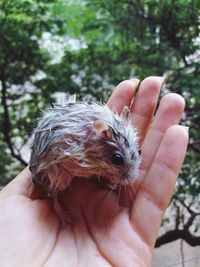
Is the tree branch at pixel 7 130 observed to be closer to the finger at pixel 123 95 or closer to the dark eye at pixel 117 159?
the finger at pixel 123 95

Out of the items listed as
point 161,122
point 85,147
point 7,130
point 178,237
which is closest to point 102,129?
point 85,147

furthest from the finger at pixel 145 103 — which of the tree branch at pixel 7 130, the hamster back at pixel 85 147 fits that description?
the tree branch at pixel 7 130

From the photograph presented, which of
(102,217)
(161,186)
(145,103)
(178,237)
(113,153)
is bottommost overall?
(178,237)

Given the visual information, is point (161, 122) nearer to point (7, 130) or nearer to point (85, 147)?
point (85, 147)

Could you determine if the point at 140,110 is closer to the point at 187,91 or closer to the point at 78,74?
the point at 187,91

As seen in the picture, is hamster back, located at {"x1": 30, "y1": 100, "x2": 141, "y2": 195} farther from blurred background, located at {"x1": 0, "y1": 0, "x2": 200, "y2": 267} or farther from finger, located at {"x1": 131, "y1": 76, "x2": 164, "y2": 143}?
blurred background, located at {"x1": 0, "y1": 0, "x2": 200, "y2": 267}

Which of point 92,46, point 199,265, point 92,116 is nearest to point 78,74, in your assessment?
point 92,46
